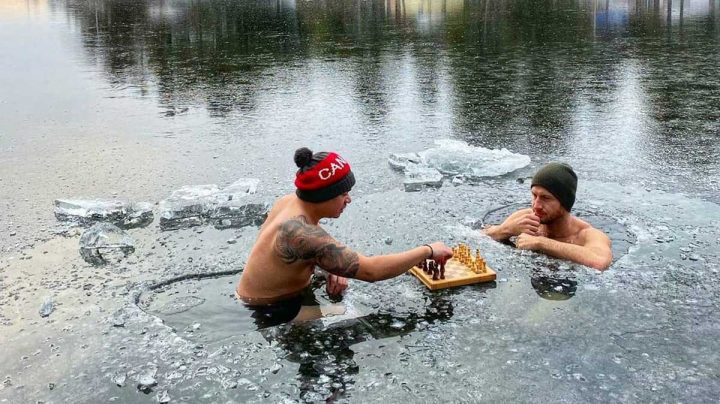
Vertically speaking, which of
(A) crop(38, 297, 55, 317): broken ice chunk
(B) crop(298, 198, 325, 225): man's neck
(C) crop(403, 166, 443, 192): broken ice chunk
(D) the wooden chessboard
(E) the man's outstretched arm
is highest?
(B) crop(298, 198, 325, 225): man's neck

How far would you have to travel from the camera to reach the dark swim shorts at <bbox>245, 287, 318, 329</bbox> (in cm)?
434

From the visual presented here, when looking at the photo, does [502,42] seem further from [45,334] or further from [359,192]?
[45,334]

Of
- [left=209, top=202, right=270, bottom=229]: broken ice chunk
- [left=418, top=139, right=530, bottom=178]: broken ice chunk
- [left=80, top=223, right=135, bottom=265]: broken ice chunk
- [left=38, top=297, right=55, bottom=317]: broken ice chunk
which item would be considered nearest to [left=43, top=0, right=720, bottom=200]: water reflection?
[left=418, top=139, right=530, bottom=178]: broken ice chunk

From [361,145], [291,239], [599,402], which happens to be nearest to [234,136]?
[361,145]

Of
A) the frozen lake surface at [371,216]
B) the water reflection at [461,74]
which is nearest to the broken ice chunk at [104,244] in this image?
the frozen lake surface at [371,216]

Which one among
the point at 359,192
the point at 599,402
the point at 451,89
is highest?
the point at 451,89

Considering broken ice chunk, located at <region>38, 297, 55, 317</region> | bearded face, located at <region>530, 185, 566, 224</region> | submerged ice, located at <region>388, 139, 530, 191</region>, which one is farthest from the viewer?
submerged ice, located at <region>388, 139, 530, 191</region>

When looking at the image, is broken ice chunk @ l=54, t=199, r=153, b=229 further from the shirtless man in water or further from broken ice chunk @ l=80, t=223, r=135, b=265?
the shirtless man in water

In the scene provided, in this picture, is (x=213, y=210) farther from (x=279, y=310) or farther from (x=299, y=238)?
(x=299, y=238)

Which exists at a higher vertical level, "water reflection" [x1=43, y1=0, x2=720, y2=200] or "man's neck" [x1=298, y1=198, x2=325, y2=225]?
"water reflection" [x1=43, y1=0, x2=720, y2=200]

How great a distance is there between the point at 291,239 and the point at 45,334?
148 centimetres

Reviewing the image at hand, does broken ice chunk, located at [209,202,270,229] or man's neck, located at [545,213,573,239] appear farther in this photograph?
broken ice chunk, located at [209,202,270,229]

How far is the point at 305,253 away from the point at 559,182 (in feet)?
6.85

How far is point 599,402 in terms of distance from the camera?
3504 mm
